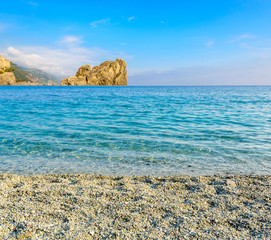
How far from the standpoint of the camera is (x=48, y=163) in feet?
27.4

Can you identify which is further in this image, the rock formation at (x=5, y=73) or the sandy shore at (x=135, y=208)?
the rock formation at (x=5, y=73)

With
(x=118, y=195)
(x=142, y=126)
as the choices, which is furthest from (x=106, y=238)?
(x=142, y=126)

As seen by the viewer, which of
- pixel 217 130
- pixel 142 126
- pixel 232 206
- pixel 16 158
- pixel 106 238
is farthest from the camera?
pixel 142 126

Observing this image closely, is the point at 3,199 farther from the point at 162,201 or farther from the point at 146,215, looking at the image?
the point at 162,201

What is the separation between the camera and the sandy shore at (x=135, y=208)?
12.2 feet

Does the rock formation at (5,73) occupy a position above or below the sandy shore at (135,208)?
above

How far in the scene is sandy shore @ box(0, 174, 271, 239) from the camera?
12.2 feet

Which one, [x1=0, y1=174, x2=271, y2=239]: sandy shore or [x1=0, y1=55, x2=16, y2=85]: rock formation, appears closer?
[x1=0, y1=174, x2=271, y2=239]: sandy shore

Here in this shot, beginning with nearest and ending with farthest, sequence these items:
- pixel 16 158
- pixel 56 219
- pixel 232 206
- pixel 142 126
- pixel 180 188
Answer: pixel 56 219
pixel 232 206
pixel 180 188
pixel 16 158
pixel 142 126

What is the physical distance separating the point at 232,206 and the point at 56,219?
3.87 metres

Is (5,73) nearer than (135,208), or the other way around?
(135,208)

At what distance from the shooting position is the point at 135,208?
4.64 metres

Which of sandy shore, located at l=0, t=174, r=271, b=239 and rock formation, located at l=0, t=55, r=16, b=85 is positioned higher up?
rock formation, located at l=0, t=55, r=16, b=85

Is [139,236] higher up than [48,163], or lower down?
higher up
